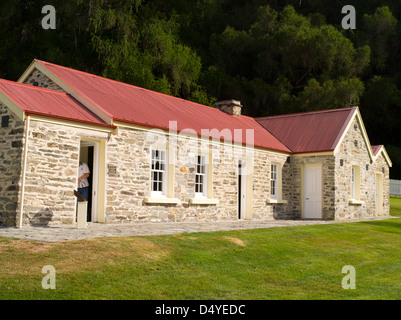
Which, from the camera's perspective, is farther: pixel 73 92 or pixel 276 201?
pixel 276 201

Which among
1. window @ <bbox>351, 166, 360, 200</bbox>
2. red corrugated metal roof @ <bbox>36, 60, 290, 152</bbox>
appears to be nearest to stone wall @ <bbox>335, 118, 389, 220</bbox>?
window @ <bbox>351, 166, 360, 200</bbox>

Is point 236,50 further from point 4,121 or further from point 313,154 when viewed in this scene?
point 4,121

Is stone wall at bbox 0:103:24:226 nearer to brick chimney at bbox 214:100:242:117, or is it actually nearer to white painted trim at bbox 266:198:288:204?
white painted trim at bbox 266:198:288:204

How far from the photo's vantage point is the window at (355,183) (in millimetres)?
23922

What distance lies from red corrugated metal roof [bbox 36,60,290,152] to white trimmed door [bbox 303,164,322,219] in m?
1.53

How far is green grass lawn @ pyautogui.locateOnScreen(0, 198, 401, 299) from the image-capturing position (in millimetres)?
7836

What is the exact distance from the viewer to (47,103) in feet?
45.8

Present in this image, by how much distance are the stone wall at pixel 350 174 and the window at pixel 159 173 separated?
9083 millimetres

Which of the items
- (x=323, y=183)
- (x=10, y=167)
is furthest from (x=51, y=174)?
(x=323, y=183)

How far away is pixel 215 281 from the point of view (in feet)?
29.1

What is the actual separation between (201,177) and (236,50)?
2098 cm

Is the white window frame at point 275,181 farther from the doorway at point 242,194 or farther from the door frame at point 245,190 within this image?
the doorway at point 242,194

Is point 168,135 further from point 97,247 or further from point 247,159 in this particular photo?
point 97,247
